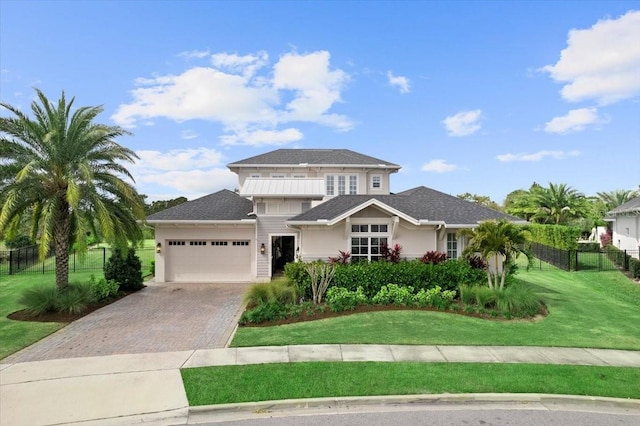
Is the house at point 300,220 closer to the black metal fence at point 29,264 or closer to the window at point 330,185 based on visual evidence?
the window at point 330,185

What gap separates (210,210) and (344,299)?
35.2 feet

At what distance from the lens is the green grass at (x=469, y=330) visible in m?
10.1

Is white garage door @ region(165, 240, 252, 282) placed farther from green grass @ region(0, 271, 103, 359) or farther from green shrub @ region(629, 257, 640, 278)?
green shrub @ region(629, 257, 640, 278)

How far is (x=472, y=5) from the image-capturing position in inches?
648

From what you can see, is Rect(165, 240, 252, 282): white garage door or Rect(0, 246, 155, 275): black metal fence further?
Rect(0, 246, 155, 275): black metal fence

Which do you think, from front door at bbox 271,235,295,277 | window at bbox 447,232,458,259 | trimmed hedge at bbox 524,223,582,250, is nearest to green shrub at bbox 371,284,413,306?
window at bbox 447,232,458,259

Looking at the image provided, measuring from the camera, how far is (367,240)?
16297mm

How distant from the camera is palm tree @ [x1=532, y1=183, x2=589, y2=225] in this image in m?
36.2

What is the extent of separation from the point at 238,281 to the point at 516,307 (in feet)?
43.5

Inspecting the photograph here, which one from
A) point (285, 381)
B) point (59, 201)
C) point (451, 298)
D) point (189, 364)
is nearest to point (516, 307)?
point (451, 298)

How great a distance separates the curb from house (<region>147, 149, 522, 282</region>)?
9.10 metres

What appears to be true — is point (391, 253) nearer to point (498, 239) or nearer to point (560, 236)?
point (498, 239)

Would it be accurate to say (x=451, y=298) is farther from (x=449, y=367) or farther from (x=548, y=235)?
(x=548, y=235)

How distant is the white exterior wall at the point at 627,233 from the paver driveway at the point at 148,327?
1048 inches
